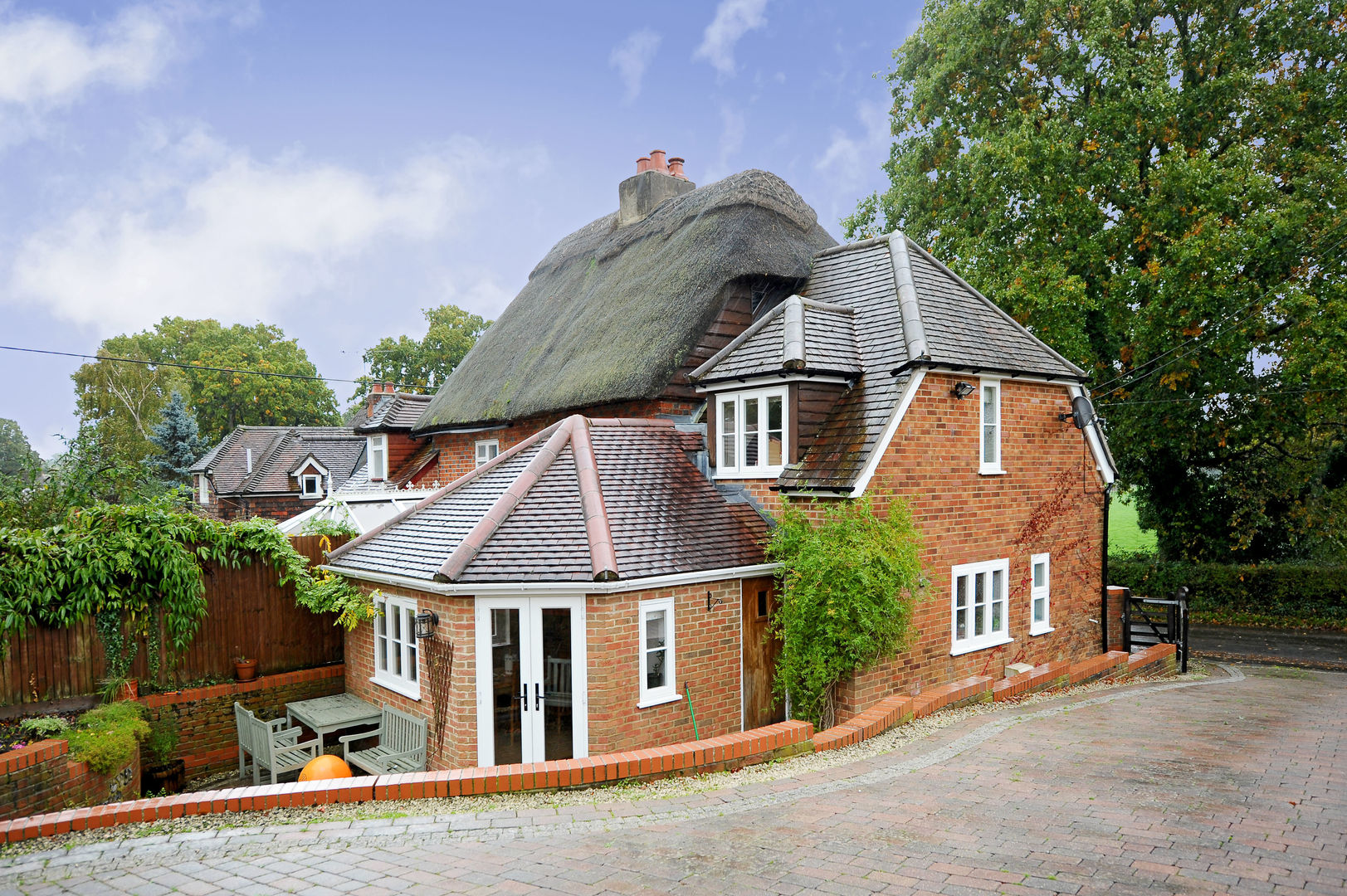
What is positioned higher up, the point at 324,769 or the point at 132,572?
the point at 132,572

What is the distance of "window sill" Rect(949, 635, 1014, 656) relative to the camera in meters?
11.5

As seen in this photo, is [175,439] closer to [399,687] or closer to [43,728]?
[43,728]

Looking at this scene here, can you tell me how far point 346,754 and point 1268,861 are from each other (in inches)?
386

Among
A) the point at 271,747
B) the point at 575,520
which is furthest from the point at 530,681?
the point at 271,747

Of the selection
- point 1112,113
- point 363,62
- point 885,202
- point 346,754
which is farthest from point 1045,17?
point 346,754

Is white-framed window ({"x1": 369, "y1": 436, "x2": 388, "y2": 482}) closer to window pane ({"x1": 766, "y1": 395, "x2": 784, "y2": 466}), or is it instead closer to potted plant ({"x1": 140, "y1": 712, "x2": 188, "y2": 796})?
potted plant ({"x1": 140, "y1": 712, "x2": 188, "y2": 796})

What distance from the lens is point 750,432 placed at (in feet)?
39.5

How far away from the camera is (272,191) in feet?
100

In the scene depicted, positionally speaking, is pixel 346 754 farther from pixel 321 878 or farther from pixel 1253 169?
pixel 1253 169

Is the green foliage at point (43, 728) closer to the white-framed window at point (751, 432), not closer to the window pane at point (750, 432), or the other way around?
the white-framed window at point (751, 432)

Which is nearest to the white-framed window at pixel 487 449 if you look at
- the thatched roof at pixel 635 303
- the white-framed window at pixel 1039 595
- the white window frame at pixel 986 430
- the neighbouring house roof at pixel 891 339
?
the thatched roof at pixel 635 303

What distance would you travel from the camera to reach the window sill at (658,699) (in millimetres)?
9461

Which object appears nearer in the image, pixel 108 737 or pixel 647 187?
pixel 108 737

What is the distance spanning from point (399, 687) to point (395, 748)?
31.5 inches
